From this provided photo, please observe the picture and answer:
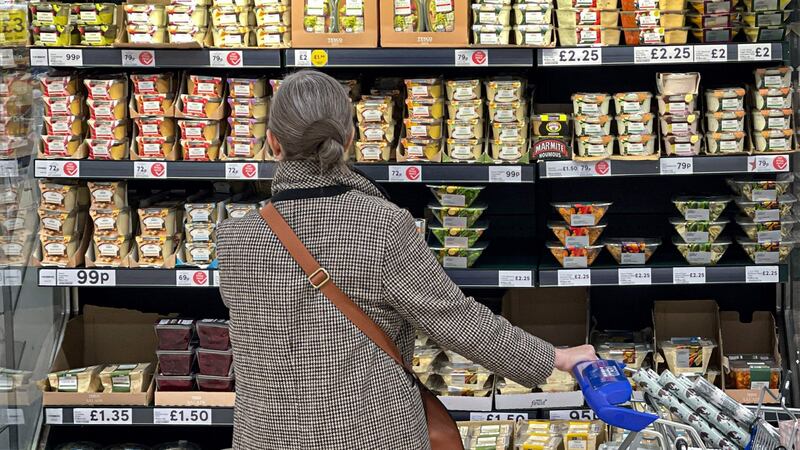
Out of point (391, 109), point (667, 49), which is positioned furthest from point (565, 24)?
point (391, 109)

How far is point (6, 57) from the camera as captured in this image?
4.16m

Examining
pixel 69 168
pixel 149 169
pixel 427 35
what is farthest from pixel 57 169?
pixel 427 35

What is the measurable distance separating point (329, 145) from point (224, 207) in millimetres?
2029

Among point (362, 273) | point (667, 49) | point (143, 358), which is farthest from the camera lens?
point (143, 358)

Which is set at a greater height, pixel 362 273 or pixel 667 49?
pixel 667 49

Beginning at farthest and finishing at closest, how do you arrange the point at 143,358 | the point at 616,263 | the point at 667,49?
the point at 143,358 → the point at 616,263 → the point at 667,49

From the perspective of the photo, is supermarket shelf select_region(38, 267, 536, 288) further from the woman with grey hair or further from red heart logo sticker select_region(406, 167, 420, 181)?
the woman with grey hair

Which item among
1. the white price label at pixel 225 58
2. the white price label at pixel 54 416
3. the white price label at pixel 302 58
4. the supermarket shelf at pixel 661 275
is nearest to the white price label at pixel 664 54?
the supermarket shelf at pixel 661 275

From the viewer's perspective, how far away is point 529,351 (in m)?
2.59

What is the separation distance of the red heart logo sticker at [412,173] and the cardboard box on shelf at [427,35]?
46cm

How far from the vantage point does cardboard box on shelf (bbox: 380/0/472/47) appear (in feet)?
13.4

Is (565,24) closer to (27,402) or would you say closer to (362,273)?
(362,273)

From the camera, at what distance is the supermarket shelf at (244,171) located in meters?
4.20

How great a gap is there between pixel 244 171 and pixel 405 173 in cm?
61
